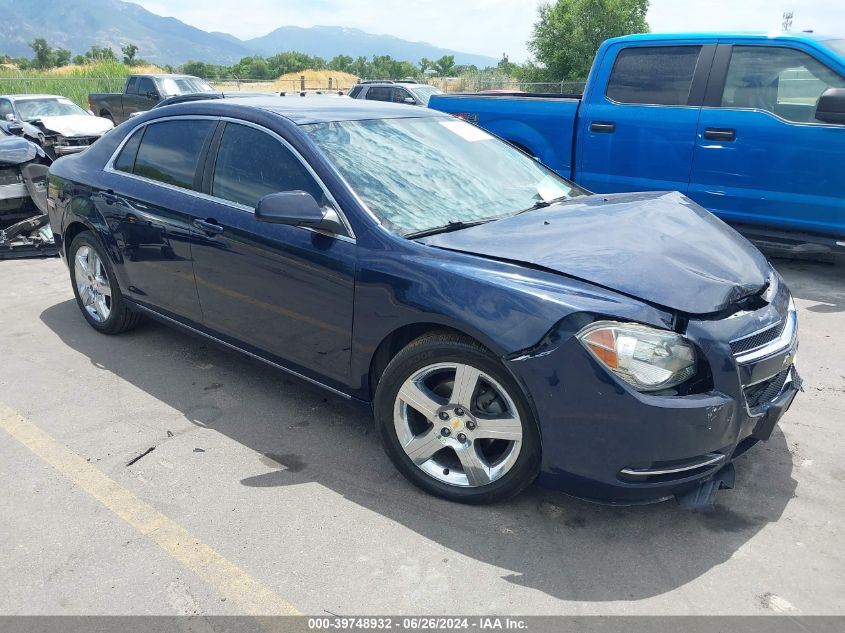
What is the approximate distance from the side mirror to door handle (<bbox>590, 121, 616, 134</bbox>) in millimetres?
4480

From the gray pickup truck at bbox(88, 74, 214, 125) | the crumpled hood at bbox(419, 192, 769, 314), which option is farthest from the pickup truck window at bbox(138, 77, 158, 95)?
the crumpled hood at bbox(419, 192, 769, 314)

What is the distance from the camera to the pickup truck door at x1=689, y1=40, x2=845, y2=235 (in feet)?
18.9

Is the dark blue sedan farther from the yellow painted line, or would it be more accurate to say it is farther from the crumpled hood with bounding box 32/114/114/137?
the crumpled hood with bounding box 32/114/114/137

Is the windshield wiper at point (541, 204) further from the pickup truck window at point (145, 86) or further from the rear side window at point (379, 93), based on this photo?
the pickup truck window at point (145, 86)

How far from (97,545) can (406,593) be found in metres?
1.28

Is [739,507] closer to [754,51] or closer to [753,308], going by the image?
[753,308]

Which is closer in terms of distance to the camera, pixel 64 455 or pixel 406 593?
pixel 406 593

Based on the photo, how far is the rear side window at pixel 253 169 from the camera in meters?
3.42

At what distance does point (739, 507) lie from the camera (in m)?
2.94

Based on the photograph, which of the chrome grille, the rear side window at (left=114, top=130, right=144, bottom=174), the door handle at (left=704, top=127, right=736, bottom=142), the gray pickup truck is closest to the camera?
the chrome grille

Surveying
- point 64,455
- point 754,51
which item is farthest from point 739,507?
point 754,51

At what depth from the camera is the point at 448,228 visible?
323cm

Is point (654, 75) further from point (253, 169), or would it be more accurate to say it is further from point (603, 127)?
point (253, 169)

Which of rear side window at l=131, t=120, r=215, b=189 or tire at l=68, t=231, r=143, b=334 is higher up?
rear side window at l=131, t=120, r=215, b=189
